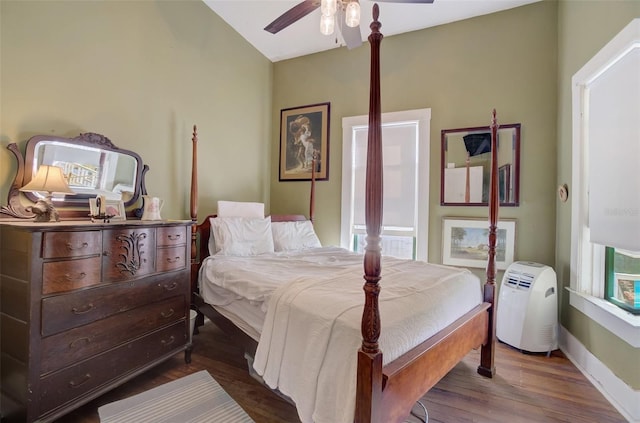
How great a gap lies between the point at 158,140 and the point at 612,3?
3748 mm

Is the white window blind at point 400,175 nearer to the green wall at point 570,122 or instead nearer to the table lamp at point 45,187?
the green wall at point 570,122

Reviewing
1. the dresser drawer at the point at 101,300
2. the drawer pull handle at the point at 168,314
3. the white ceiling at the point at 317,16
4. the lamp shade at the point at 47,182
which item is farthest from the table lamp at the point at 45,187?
the white ceiling at the point at 317,16

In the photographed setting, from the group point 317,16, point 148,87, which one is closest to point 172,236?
point 148,87

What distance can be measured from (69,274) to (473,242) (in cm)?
358

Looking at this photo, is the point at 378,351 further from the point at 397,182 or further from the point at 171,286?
the point at 397,182

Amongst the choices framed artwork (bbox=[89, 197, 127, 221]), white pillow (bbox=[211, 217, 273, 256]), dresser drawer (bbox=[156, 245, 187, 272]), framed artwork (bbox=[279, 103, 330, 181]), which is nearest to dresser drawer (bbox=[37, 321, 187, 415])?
dresser drawer (bbox=[156, 245, 187, 272])

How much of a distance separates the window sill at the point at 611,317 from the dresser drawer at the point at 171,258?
3064 mm

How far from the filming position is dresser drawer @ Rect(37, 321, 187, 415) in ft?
5.03

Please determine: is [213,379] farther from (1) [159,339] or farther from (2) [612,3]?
(2) [612,3]

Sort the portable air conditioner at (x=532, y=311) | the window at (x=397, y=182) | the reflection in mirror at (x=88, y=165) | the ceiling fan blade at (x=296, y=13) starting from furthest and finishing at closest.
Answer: the window at (x=397, y=182) → the portable air conditioner at (x=532, y=311) → the ceiling fan blade at (x=296, y=13) → the reflection in mirror at (x=88, y=165)

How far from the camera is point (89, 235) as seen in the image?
5.53 ft

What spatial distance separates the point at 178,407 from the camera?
1828 millimetres

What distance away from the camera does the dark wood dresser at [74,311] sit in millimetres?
1477

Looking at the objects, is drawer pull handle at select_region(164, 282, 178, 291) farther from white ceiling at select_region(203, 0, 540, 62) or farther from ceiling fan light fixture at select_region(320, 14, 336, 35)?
white ceiling at select_region(203, 0, 540, 62)
